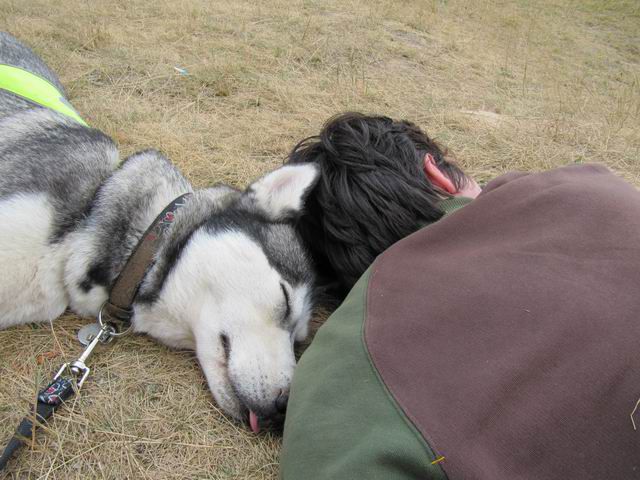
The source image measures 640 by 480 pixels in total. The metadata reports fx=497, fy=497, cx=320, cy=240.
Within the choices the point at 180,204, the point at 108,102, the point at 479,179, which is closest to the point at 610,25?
the point at 479,179

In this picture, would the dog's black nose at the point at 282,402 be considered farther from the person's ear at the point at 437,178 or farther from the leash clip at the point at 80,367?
the person's ear at the point at 437,178

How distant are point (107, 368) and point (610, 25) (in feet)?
38.4

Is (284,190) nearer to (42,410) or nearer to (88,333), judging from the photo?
(88,333)

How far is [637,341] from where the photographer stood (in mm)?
1239

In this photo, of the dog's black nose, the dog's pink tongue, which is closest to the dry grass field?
the dog's pink tongue

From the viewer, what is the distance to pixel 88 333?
2250mm

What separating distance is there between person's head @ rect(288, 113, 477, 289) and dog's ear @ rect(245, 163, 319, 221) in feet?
0.32

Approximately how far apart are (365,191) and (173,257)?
0.91 metres

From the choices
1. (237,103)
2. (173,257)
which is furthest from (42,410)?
(237,103)

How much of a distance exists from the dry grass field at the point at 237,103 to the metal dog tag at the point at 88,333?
53mm

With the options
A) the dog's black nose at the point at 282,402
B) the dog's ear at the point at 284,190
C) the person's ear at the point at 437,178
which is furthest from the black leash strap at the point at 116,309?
the person's ear at the point at 437,178

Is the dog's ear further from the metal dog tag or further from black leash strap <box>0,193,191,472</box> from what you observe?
the metal dog tag

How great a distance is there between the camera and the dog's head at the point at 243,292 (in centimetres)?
200

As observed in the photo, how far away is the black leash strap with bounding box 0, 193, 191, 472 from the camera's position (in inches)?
74.4
